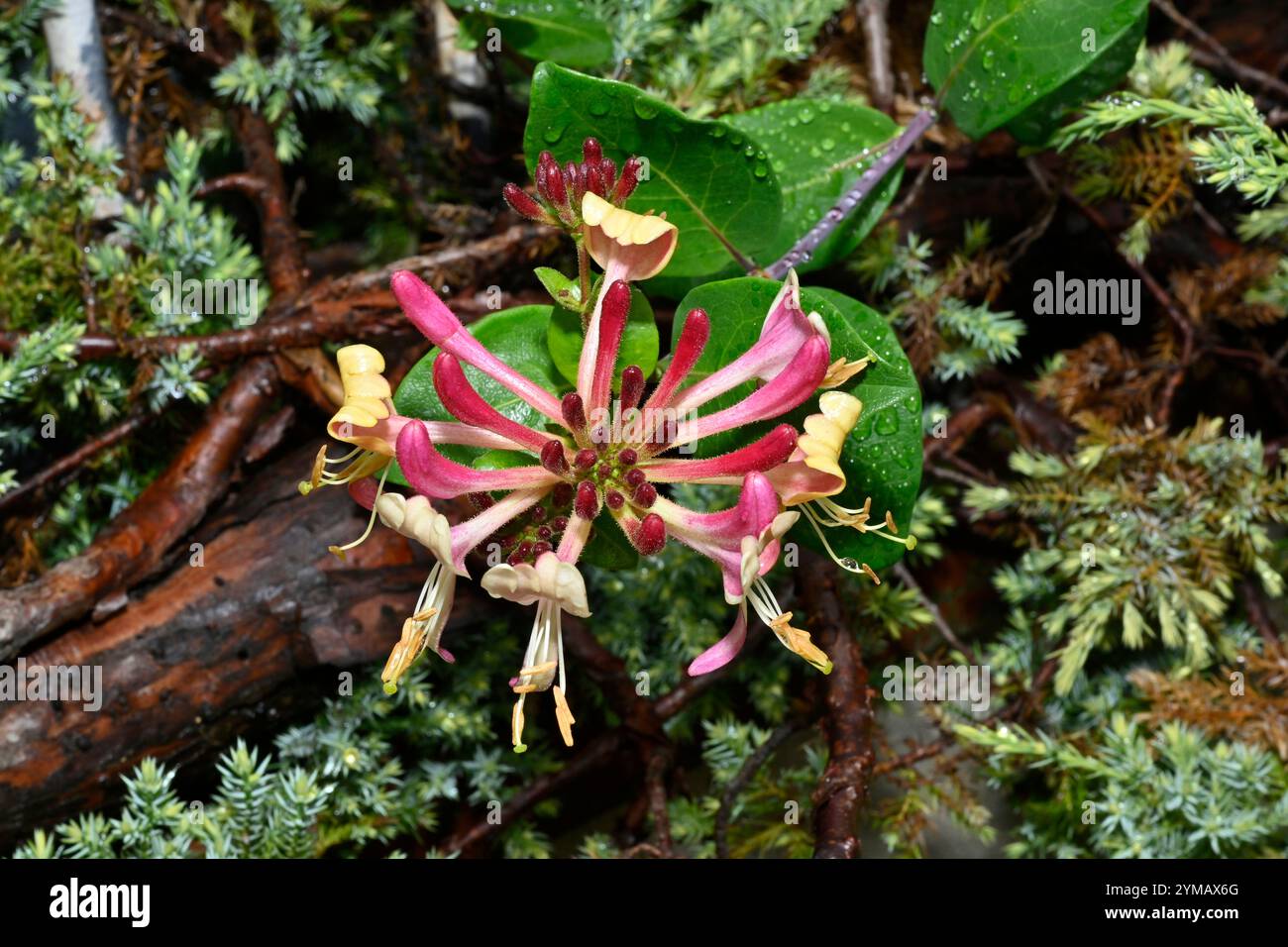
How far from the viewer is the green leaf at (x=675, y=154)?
104cm

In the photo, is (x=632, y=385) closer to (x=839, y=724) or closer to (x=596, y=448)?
(x=596, y=448)

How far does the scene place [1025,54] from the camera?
1.27 metres

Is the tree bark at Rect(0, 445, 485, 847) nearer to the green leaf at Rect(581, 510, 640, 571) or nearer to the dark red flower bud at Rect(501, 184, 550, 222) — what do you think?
the green leaf at Rect(581, 510, 640, 571)

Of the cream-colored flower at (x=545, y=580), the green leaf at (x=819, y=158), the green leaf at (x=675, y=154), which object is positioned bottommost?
the cream-colored flower at (x=545, y=580)

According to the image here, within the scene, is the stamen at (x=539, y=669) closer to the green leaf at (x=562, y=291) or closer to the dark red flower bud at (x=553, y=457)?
the dark red flower bud at (x=553, y=457)

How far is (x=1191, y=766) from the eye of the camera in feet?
4.65

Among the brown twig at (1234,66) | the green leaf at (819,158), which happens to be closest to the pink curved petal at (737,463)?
the green leaf at (819,158)

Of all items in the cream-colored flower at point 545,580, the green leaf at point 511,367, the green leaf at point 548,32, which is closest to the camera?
the cream-colored flower at point 545,580

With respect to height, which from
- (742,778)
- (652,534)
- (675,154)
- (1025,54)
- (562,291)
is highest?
(1025,54)

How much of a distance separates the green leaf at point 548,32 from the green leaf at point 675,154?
0.36 metres

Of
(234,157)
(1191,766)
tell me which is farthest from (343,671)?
(1191,766)

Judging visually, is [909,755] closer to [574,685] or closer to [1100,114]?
→ [574,685]

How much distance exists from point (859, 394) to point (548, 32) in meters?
0.68

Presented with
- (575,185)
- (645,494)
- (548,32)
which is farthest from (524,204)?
(548,32)
